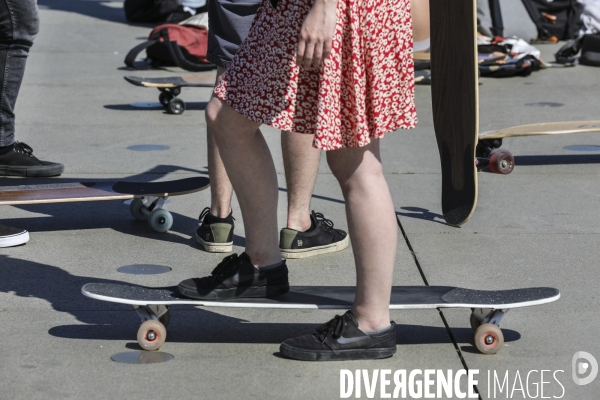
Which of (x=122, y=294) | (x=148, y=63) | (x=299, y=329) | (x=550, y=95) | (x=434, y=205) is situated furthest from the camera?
(x=148, y=63)

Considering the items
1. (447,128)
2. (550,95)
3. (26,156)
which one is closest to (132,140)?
(26,156)

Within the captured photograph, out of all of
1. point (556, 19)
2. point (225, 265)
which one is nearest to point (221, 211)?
point (225, 265)

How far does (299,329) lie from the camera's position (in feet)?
11.1

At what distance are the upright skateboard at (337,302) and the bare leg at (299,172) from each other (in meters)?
1.00

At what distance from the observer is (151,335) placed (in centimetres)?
313

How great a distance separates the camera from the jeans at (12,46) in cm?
495

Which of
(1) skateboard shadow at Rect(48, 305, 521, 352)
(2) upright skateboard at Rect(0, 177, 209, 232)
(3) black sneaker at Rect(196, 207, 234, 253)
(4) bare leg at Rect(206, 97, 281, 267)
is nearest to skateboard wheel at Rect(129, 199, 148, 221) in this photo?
(2) upright skateboard at Rect(0, 177, 209, 232)

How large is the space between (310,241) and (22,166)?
81.9 inches

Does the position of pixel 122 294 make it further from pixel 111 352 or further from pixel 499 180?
pixel 499 180

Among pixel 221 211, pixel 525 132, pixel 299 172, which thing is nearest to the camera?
pixel 299 172

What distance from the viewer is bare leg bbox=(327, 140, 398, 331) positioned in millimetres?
2922

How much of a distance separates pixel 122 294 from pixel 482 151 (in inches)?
134

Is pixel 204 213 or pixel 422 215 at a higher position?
pixel 204 213

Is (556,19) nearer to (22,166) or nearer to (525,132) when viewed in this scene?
(525,132)
